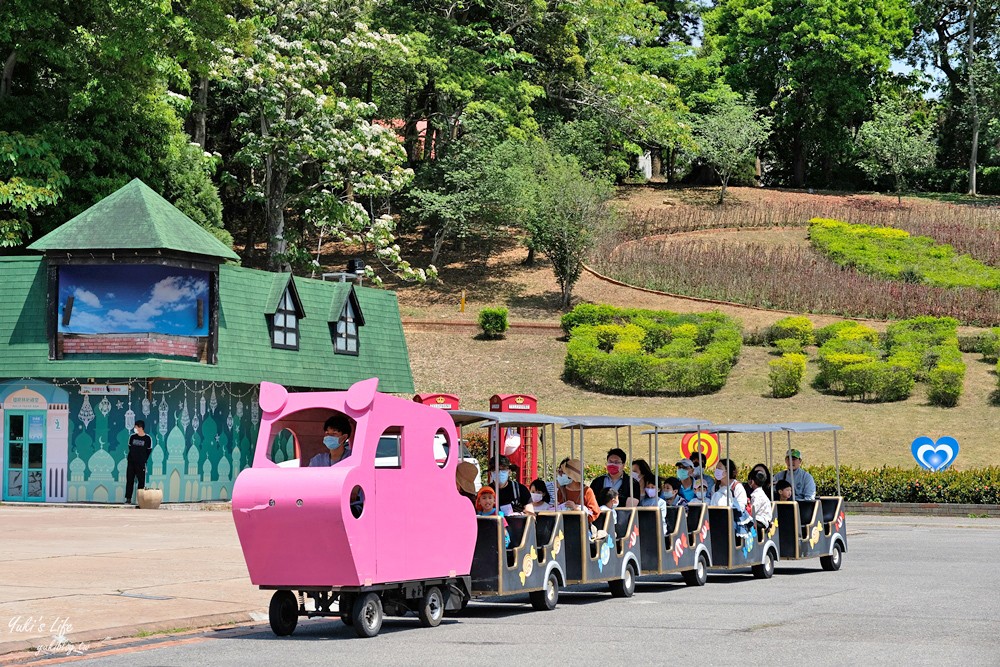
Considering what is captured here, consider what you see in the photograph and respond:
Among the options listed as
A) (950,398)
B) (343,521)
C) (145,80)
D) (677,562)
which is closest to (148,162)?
(145,80)

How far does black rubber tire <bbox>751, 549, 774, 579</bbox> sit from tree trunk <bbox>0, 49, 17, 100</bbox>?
103 feet

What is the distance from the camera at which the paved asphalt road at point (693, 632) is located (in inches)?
438

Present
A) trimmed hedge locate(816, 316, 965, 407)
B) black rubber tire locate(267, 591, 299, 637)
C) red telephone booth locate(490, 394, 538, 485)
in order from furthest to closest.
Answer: trimmed hedge locate(816, 316, 965, 407) → red telephone booth locate(490, 394, 538, 485) → black rubber tire locate(267, 591, 299, 637)

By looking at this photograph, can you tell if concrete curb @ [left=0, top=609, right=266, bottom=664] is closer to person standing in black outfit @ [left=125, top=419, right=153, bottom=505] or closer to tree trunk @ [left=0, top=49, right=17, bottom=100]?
person standing in black outfit @ [left=125, top=419, right=153, bottom=505]

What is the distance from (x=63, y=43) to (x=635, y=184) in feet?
150

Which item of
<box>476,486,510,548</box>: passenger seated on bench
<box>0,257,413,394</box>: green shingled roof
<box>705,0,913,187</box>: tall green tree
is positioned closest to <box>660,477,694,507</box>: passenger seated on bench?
<box>476,486,510,548</box>: passenger seated on bench

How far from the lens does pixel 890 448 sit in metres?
39.5

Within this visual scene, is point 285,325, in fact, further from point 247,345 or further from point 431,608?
point 431,608

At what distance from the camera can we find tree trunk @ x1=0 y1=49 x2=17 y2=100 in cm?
4191

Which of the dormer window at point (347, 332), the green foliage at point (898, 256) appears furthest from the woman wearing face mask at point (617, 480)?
the green foliage at point (898, 256)

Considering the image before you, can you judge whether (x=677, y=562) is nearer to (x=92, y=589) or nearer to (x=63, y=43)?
(x=92, y=589)

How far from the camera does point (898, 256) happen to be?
59844mm

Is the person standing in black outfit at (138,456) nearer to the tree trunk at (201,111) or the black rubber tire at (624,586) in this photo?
the black rubber tire at (624,586)

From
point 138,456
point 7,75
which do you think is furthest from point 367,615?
point 7,75
